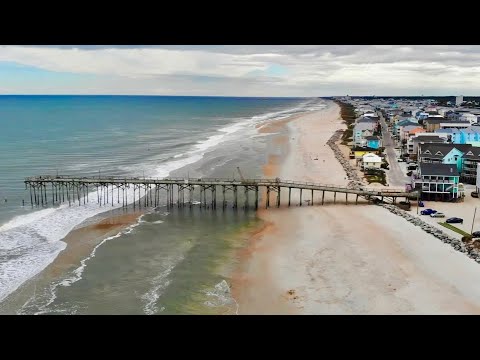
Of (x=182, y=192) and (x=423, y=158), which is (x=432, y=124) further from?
(x=182, y=192)

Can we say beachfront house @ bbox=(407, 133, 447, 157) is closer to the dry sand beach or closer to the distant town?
the distant town

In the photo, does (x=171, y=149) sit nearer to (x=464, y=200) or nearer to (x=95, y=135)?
(x=95, y=135)

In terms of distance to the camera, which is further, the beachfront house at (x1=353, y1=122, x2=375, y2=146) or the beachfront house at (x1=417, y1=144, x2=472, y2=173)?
the beachfront house at (x1=353, y1=122, x2=375, y2=146)

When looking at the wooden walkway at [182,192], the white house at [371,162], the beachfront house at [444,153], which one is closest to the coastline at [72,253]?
the wooden walkway at [182,192]

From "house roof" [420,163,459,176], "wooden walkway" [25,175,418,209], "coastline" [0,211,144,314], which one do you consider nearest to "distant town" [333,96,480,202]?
"house roof" [420,163,459,176]

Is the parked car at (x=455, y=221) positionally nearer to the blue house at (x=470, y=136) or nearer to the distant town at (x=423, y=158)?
the distant town at (x=423, y=158)

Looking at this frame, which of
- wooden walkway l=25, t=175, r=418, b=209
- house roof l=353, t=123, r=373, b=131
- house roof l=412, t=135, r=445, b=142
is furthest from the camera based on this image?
house roof l=353, t=123, r=373, b=131

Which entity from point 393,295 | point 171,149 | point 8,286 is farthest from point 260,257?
point 171,149
